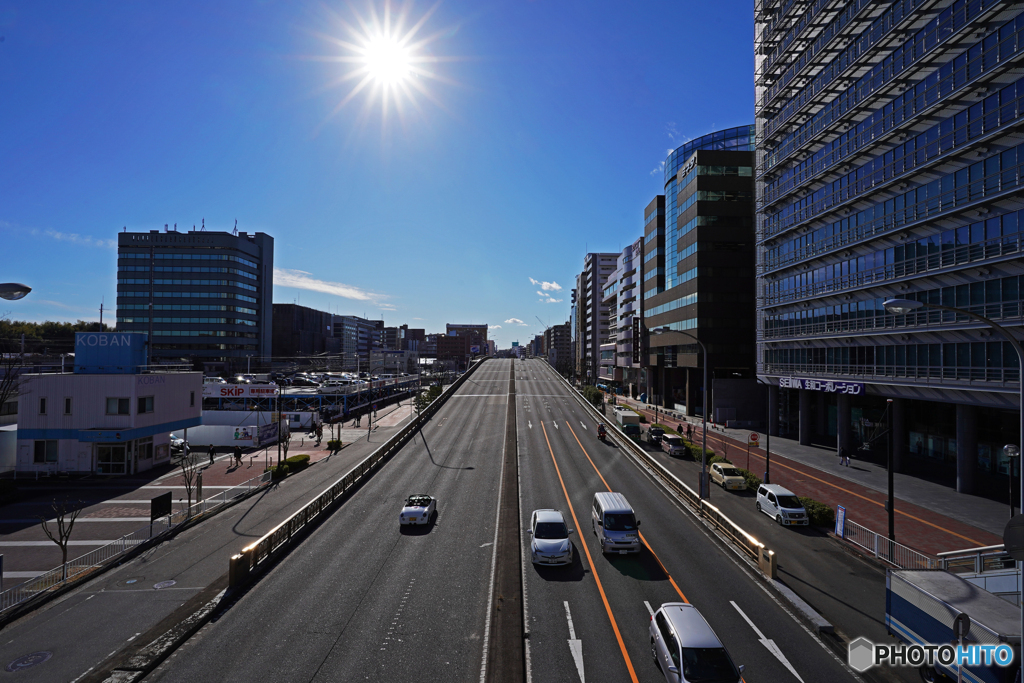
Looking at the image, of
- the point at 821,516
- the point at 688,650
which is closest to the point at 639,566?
the point at 688,650

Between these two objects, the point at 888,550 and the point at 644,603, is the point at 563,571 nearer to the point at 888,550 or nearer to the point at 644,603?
the point at 644,603

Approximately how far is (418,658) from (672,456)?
35839 millimetres

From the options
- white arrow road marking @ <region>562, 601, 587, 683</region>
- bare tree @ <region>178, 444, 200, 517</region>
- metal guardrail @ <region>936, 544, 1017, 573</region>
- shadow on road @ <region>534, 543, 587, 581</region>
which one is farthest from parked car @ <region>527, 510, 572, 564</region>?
bare tree @ <region>178, 444, 200, 517</region>

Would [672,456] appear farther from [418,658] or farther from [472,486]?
[418,658]

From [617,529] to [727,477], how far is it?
54.0ft

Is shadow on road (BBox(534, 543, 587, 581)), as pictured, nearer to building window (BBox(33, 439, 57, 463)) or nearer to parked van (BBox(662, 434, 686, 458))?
parked van (BBox(662, 434, 686, 458))

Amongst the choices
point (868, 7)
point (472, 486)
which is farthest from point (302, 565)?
point (868, 7)

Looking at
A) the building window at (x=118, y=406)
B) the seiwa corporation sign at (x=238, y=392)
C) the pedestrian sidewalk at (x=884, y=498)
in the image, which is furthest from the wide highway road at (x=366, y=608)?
the seiwa corporation sign at (x=238, y=392)

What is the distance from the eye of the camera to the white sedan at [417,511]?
81.5 ft

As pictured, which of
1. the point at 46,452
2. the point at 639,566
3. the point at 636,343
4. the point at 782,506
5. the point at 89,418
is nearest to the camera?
the point at 639,566

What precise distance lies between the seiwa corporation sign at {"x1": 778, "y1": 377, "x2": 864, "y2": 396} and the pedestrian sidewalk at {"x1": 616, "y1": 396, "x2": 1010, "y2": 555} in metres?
6.48

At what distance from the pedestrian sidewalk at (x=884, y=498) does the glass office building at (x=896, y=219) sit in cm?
280

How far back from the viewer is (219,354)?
13188cm

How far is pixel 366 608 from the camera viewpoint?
16594mm
